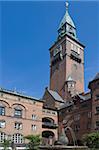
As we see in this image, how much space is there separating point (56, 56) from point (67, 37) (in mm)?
6385

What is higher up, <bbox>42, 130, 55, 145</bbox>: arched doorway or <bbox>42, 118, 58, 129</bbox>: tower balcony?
<bbox>42, 118, 58, 129</bbox>: tower balcony

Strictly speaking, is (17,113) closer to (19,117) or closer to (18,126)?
(19,117)

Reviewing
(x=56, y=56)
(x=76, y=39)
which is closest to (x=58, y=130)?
(x=56, y=56)

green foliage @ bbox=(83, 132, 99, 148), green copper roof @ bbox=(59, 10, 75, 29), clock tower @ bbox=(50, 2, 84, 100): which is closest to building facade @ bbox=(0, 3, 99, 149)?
clock tower @ bbox=(50, 2, 84, 100)

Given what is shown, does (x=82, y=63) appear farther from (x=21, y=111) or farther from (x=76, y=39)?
(x=21, y=111)

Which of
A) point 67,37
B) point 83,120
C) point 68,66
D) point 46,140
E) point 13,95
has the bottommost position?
point 46,140

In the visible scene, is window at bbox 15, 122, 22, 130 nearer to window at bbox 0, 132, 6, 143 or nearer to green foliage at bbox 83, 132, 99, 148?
window at bbox 0, 132, 6, 143

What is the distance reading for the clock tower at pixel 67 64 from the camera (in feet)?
228

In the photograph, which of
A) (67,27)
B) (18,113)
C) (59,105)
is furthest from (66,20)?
(18,113)

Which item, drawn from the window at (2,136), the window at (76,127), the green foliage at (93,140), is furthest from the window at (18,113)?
the green foliage at (93,140)

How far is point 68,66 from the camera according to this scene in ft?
234

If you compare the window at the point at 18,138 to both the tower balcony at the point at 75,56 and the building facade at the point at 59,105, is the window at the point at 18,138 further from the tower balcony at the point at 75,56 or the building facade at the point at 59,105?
the tower balcony at the point at 75,56

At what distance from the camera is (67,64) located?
70.9m

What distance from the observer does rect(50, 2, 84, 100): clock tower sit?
6950 cm
